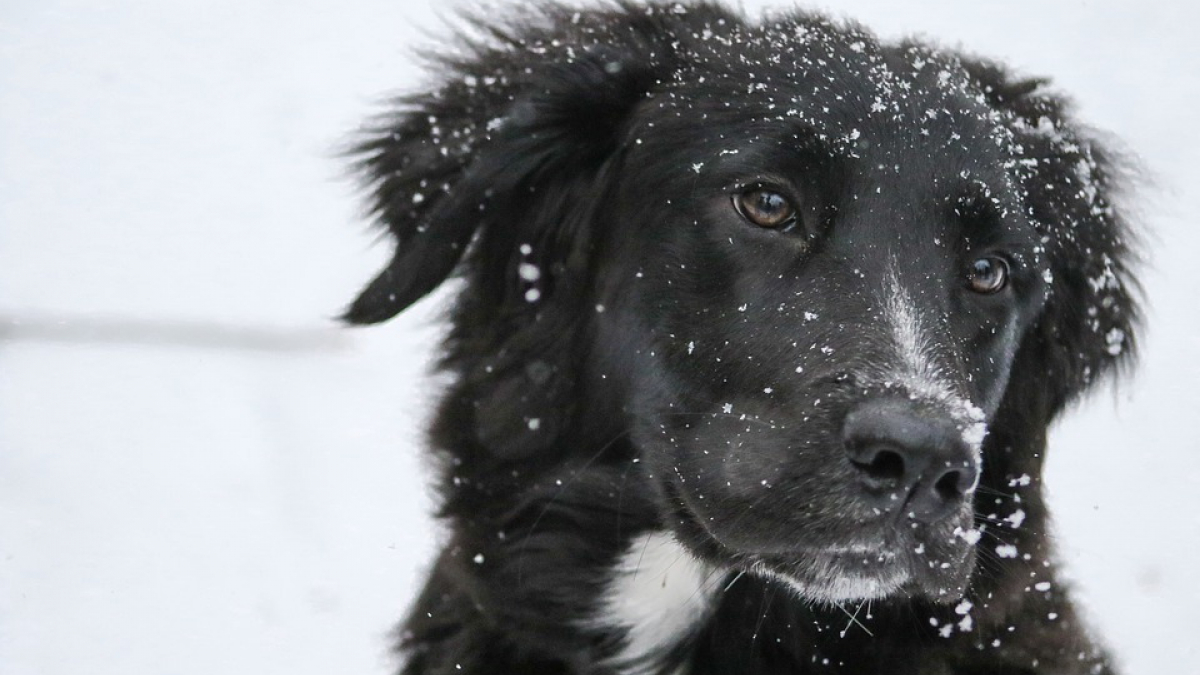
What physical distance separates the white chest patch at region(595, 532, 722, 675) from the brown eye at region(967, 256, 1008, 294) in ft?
3.27

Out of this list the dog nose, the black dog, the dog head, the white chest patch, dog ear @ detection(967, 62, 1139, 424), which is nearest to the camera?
the dog nose

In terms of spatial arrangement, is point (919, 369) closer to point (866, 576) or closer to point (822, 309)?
point (822, 309)

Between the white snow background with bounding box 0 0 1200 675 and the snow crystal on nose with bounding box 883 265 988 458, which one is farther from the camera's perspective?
the white snow background with bounding box 0 0 1200 675

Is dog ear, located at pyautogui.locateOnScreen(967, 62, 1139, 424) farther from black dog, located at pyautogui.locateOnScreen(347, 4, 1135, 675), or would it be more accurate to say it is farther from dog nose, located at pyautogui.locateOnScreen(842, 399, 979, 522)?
dog nose, located at pyautogui.locateOnScreen(842, 399, 979, 522)

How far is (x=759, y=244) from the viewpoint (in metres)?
2.88

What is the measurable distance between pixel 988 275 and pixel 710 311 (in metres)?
0.75

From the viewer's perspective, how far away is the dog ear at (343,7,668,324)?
318cm

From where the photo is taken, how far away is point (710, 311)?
2.91m

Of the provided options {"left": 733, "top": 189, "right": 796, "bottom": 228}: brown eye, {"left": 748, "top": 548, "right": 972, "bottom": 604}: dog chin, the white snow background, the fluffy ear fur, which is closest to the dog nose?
{"left": 748, "top": 548, "right": 972, "bottom": 604}: dog chin

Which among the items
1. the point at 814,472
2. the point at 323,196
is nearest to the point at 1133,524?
the point at 814,472

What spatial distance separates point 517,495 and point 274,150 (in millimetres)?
4179

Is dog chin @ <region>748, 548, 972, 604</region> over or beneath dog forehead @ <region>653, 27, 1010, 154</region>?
beneath

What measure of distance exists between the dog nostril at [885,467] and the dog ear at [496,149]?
1.16 meters

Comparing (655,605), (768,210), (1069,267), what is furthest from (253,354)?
(1069,267)
